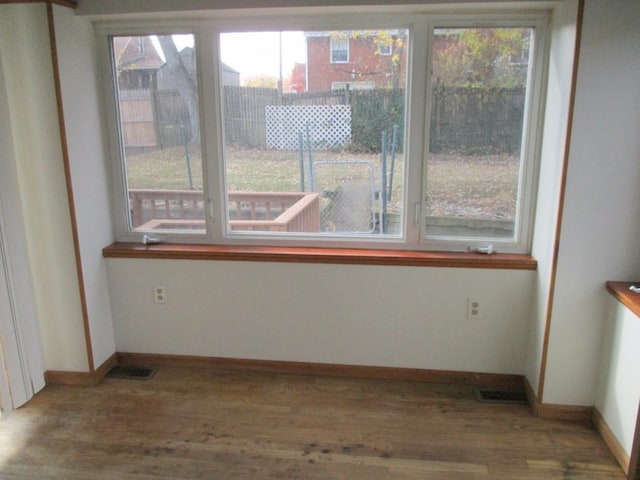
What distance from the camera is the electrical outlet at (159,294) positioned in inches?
110

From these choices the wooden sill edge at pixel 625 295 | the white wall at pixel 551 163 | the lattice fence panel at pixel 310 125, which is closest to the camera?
the wooden sill edge at pixel 625 295

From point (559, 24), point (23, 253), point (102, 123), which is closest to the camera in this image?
point (559, 24)

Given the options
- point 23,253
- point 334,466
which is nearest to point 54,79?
point 23,253

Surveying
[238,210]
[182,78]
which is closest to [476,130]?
[238,210]

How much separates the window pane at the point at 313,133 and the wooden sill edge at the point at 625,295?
1110 mm

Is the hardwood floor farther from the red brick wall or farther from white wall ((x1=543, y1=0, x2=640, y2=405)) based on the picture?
the red brick wall

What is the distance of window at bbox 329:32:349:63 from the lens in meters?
2.50

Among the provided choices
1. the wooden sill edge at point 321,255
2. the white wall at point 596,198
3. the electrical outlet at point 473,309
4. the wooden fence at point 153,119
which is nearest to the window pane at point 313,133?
the wooden sill edge at point 321,255

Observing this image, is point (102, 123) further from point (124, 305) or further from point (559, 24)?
point (559, 24)

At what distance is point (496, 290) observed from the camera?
8.30 ft

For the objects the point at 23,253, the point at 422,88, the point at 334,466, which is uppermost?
the point at 422,88

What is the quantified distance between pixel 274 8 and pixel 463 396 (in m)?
2.31

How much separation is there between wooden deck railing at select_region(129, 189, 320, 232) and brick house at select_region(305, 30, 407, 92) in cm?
67

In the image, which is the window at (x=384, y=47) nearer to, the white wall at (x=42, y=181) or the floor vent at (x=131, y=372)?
the white wall at (x=42, y=181)
